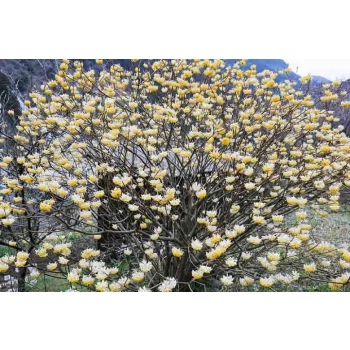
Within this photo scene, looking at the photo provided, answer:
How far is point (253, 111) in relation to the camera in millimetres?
3094

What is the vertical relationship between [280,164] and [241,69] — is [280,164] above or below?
below

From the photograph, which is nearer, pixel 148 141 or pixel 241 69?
pixel 148 141

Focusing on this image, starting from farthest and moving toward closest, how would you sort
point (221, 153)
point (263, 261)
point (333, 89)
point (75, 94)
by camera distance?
point (333, 89), point (75, 94), point (221, 153), point (263, 261)

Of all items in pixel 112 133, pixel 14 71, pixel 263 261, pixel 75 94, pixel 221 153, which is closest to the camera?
pixel 263 261

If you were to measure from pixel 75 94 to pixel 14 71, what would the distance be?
2.58m

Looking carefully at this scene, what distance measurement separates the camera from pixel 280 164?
3057 mm

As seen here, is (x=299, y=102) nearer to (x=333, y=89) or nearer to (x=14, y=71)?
(x=333, y=89)

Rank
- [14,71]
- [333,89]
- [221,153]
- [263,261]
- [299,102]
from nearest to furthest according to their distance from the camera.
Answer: [263,261]
[221,153]
[299,102]
[333,89]
[14,71]

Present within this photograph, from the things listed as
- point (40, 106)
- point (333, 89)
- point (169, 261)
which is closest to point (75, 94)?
point (40, 106)
